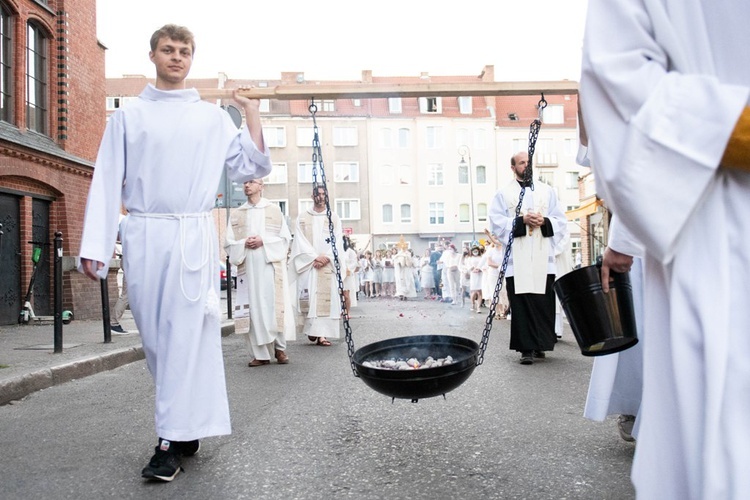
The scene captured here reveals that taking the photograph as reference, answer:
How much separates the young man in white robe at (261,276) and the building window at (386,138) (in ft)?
151

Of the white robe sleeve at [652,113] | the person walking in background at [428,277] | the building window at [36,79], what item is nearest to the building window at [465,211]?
the person walking in background at [428,277]

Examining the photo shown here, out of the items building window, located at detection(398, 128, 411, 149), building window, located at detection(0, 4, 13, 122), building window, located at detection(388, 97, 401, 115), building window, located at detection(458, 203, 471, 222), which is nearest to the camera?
building window, located at detection(0, 4, 13, 122)

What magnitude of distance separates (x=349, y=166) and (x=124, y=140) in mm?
51215

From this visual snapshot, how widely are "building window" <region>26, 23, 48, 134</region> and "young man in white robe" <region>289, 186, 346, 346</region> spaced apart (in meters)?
6.24

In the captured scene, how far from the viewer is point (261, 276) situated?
825 cm

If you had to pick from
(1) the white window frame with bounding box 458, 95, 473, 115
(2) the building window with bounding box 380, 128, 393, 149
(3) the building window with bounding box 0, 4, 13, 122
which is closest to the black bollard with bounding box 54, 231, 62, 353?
(3) the building window with bounding box 0, 4, 13, 122

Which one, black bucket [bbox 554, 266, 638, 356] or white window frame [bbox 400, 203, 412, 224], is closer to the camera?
black bucket [bbox 554, 266, 638, 356]

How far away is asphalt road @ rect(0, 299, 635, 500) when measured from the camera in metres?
3.15

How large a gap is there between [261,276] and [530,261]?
321cm

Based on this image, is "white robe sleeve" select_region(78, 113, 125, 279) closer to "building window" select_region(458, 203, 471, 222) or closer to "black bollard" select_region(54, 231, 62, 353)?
"black bollard" select_region(54, 231, 62, 353)

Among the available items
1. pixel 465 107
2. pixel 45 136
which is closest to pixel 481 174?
pixel 465 107

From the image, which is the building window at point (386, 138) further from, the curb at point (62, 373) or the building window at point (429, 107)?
the curb at point (62, 373)

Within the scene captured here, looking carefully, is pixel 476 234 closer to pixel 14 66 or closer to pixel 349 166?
pixel 349 166

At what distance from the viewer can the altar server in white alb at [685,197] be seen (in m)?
1.34
